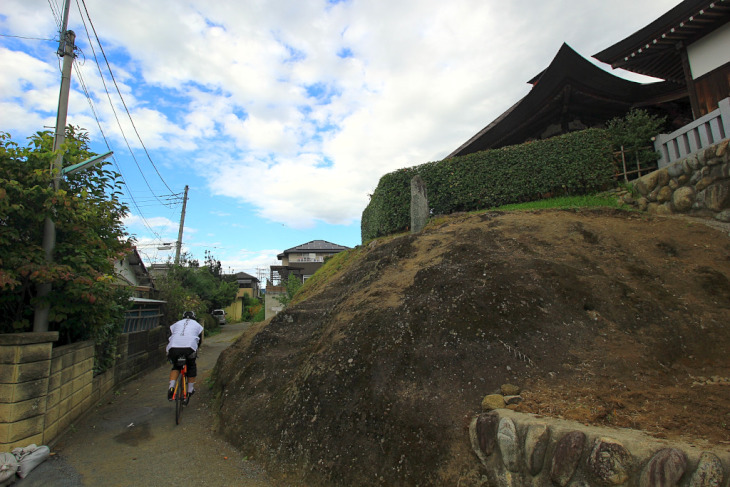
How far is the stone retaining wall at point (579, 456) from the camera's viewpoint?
2082mm

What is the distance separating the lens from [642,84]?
1292 centimetres

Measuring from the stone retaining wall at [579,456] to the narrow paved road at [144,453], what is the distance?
2478 mm

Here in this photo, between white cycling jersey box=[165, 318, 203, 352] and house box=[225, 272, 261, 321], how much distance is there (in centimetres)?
3615

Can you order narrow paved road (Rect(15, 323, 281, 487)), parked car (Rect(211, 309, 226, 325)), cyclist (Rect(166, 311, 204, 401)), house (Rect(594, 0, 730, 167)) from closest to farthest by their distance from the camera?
narrow paved road (Rect(15, 323, 281, 487)), cyclist (Rect(166, 311, 204, 401)), house (Rect(594, 0, 730, 167)), parked car (Rect(211, 309, 226, 325))

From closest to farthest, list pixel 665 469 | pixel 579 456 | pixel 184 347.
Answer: pixel 665 469
pixel 579 456
pixel 184 347

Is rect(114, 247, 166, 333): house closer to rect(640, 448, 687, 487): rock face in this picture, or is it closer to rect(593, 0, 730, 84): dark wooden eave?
rect(640, 448, 687, 487): rock face

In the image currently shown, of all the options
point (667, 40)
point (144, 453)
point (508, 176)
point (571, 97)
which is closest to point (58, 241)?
point (144, 453)

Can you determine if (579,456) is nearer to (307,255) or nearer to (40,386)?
(40,386)

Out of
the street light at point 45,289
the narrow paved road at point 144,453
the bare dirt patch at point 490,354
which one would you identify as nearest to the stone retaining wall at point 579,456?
the bare dirt patch at point 490,354

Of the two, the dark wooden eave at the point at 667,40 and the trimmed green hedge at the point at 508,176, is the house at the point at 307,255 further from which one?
the dark wooden eave at the point at 667,40

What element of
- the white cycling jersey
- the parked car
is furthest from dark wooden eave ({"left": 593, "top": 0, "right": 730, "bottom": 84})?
the parked car

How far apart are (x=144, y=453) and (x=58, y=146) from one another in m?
4.83

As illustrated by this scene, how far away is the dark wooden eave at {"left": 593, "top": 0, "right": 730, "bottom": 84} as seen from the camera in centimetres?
802

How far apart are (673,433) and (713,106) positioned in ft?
31.6
